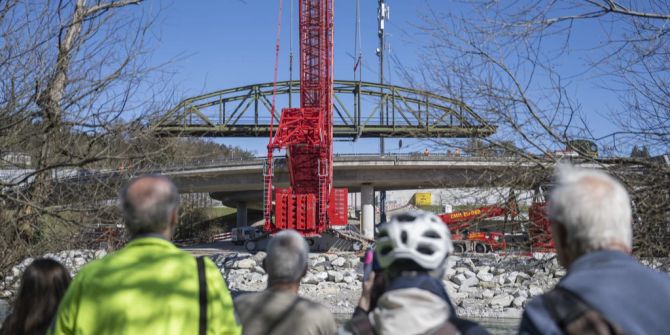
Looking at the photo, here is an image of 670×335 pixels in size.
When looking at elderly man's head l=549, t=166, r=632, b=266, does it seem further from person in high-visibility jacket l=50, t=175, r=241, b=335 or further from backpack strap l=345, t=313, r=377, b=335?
person in high-visibility jacket l=50, t=175, r=241, b=335

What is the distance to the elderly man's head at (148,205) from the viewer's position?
2.85 meters

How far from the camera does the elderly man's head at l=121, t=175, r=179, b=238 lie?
2.85 meters

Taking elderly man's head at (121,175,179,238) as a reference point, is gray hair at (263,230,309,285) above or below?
below

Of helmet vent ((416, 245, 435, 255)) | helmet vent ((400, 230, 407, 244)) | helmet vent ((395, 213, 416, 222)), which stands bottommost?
helmet vent ((416, 245, 435, 255))

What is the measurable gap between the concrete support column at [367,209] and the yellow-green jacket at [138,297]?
43.4 m

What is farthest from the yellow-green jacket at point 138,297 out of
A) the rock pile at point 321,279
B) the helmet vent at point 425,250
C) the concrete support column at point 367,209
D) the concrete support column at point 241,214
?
the concrete support column at point 241,214

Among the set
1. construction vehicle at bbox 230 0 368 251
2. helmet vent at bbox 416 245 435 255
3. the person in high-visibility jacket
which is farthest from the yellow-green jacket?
construction vehicle at bbox 230 0 368 251

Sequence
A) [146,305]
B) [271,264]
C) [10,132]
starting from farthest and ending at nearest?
1. [10,132]
2. [271,264]
3. [146,305]

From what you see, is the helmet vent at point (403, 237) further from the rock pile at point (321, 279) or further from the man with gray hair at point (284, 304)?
the rock pile at point (321, 279)

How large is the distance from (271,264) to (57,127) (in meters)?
4.66

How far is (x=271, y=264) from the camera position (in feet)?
11.4

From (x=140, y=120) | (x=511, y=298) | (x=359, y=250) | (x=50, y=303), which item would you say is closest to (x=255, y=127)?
(x=359, y=250)

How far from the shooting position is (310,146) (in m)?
38.4

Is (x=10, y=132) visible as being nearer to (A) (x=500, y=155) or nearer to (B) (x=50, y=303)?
(B) (x=50, y=303)
